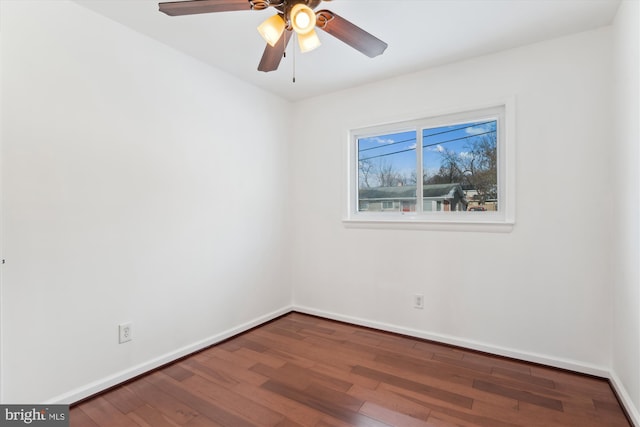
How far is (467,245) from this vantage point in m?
2.66

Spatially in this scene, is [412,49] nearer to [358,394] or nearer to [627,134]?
[627,134]

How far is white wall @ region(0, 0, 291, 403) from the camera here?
1742mm

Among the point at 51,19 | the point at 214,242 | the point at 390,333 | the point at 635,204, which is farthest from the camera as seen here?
the point at 390,333

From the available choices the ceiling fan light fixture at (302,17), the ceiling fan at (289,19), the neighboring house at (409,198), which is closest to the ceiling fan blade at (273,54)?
the ceiling fan at (289,19)

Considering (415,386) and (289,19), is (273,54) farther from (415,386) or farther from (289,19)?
(415,386)

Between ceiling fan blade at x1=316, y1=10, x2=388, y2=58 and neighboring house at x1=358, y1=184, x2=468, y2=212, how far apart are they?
1526 mm

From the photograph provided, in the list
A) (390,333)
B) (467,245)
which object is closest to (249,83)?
(467,245)

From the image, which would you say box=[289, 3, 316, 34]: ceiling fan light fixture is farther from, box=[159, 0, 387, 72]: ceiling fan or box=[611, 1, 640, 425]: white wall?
box=[611, 1, 640, 425]: white wall

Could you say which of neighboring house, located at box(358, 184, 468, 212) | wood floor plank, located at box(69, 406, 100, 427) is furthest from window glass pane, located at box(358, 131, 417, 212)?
wood floor plank, located at box(69, 406, 100, 427)

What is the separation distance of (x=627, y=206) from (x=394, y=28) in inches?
72.1

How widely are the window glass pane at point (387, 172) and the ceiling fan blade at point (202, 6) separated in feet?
6.63

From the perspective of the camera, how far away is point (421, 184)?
118 inches

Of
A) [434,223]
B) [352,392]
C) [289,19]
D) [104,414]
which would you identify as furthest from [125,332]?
[434,223]

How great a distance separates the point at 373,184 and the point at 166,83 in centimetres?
208
